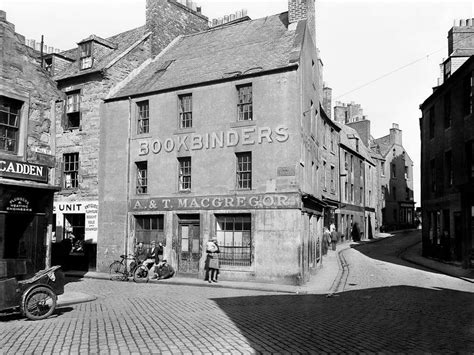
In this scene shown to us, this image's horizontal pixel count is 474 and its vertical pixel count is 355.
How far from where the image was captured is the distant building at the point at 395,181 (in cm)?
5616

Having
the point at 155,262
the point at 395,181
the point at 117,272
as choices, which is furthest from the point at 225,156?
the point at 395,181

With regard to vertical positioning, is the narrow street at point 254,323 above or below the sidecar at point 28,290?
below

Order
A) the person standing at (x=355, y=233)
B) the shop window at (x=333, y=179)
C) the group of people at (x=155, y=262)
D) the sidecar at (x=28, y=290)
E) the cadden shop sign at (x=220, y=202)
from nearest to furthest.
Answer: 1. the sidecar at (x=28, y=290)
2. the cadden shop sign at (x=220, y=202)
3. the group of people at (x=155, y=262)
4. the shop window at (x=333, y=179)
5. the person standing at (x=355, y=233)

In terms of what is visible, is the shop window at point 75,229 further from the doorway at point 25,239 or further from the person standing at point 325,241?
the person standing at point 325,241

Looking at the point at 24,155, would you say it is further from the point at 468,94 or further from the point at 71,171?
the point at 468,94

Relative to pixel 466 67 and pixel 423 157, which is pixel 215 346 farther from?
pixel 423 157

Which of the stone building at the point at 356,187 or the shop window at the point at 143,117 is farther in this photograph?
the stone building at the point at 356,187

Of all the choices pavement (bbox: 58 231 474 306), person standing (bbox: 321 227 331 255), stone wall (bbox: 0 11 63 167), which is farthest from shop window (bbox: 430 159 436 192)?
stone wall (bbox: 0 11 63 167)

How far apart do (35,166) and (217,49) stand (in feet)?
39.3

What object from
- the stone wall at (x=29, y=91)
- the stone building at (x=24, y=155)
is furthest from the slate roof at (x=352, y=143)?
the stone building at (x=24, y=155)

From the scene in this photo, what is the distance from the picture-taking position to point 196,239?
2002 cm

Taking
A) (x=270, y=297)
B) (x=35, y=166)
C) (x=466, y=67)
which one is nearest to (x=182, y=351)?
(x=270, y=297)

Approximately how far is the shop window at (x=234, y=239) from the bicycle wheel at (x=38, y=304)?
9.26 meters

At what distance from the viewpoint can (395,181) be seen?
58.6 meters
